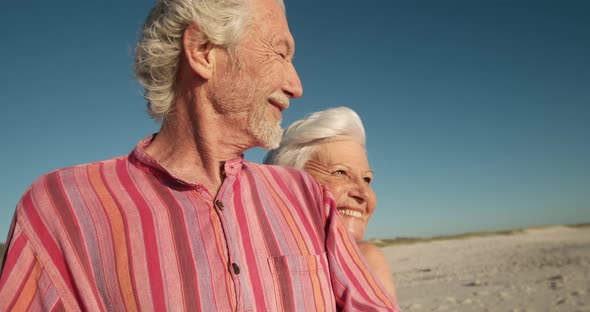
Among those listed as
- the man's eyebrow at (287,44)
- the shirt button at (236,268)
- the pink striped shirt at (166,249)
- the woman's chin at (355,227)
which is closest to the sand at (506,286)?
the woman's chin at (355,227)

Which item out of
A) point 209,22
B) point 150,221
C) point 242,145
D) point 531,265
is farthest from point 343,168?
point 531,265

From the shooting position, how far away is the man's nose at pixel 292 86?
2045mm

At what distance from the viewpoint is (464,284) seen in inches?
442

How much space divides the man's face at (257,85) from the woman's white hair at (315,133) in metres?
1.02

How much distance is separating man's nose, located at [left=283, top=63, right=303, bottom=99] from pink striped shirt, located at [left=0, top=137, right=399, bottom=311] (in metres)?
0.39

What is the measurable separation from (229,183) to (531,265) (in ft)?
44.7

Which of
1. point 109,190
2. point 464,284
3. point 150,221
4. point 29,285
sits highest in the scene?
point 109,190

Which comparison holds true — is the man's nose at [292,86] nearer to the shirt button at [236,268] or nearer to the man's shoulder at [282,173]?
the man's shoulder at [282,173]

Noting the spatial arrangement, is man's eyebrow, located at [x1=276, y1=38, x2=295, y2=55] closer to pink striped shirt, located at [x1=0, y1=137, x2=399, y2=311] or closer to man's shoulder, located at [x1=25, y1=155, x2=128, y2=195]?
pink striped shirt, located at [x1=0, y1=137, x2=399, y2=311]

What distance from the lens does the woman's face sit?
2.95 metres

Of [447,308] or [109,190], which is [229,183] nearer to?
[109,190]

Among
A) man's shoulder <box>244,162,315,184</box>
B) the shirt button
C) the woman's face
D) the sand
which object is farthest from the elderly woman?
the sand

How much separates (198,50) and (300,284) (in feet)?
3.42

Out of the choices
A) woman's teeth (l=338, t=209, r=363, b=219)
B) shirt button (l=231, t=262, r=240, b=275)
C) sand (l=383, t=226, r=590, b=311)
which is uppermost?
woman's teeth (l=338, t=209, r=363, b=219)
